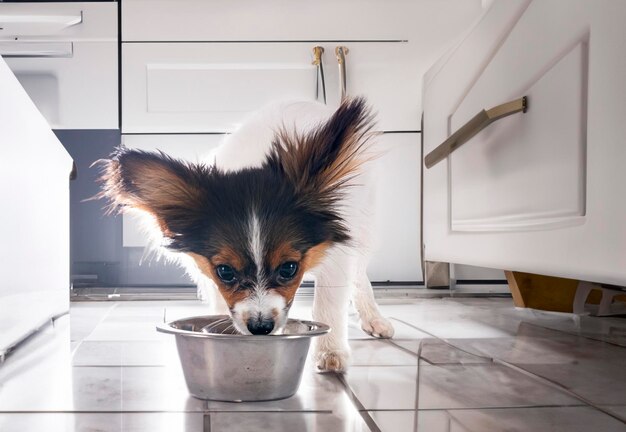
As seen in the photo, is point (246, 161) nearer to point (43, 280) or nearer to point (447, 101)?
point (43, 280)

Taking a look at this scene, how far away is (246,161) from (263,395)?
0.67 m

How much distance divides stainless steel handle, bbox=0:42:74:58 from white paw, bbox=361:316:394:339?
87.3 inches

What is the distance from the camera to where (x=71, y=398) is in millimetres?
1341

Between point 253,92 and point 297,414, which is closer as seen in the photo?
point 297,414

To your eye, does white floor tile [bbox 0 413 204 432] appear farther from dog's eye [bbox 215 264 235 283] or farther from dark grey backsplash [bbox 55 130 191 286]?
dark grey backsplash [bbox 55 130 191 286]

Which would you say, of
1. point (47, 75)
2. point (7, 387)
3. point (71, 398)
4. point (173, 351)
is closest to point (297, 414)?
point (71, 398)

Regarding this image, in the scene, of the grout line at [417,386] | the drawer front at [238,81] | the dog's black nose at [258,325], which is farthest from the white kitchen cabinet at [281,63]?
the dog's black nose at [258,325]

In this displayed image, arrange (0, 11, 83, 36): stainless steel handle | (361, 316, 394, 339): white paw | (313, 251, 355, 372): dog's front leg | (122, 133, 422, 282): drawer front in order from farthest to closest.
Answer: (122, 133, 422, 282): drawer front → (0, 11, 83, 36): stainless steel handle → (361, 316, 394, 339): white paw → (313, 251, 355, 372): dog's front leg

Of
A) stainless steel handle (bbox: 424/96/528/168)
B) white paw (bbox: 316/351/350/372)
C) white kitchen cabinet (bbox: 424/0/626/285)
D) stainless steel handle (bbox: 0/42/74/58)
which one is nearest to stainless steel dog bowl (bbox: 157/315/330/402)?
white paw (bbox: 316/351/350/372)

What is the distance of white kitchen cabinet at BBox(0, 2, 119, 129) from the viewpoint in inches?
137

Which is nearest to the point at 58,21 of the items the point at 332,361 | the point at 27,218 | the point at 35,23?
the point at 35,23

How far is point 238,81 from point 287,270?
2.23 m

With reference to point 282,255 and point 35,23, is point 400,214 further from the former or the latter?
point 282,255

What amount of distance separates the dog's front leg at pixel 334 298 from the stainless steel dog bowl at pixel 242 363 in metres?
0.30
